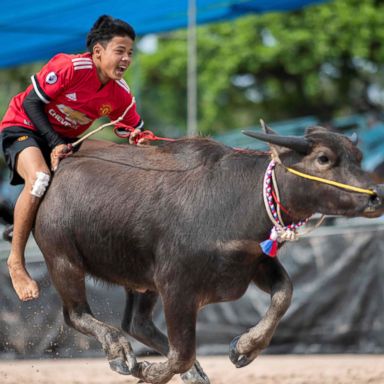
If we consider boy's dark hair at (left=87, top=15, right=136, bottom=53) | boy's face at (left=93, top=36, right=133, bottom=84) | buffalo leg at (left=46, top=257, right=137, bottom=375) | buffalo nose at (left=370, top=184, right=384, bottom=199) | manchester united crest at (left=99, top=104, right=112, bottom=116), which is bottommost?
buffalo leg at (left=46, top=257, right=137, bottom=375)

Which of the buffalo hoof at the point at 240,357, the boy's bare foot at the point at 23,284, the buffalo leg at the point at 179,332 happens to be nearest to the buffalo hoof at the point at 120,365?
the buffalo leg at the point at 179,332

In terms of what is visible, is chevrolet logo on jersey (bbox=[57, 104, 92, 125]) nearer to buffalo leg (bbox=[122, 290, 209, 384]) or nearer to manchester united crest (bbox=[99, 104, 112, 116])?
manchester united crest (bbox=[99, 104, 112, 116])

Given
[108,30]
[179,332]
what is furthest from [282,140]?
[108,30]

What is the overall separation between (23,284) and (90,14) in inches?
259

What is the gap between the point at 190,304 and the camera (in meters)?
5.79

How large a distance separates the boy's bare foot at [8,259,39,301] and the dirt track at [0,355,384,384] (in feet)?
7.63

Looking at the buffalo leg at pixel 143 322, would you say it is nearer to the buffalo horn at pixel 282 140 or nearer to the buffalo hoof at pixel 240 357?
the buffalo hoof at pixel 240 357

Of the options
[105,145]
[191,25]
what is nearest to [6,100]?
[191,25]

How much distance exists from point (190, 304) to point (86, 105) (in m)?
1.73

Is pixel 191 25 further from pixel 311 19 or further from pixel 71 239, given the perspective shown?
pixel 311 19

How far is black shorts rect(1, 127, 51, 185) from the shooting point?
643 centimetres

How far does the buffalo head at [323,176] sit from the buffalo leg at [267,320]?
1.90ft

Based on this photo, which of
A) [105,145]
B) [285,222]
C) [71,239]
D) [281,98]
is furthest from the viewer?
[281,98]

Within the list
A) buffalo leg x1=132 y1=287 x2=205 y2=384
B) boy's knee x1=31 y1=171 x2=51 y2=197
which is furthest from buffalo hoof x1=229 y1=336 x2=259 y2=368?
boy's knee x1=31 y1=171 x2=51 y2=197
